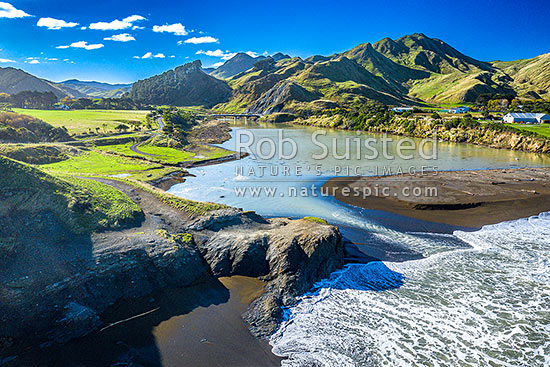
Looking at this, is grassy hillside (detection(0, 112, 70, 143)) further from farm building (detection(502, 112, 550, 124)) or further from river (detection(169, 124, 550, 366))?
farm building (detection(502, 112, 550, 124))

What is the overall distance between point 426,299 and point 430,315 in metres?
1.44

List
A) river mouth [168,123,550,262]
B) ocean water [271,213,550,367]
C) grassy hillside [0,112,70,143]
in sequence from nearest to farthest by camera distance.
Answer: ocean water [271,213,550,367] → river mouth [168,123,550,262] → grassy hillside [0,112,70,143]

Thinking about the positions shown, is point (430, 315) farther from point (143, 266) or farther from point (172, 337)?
point (143, 266)

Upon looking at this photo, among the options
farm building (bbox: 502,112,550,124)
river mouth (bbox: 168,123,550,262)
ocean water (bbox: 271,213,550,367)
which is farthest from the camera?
farm building (bbox: 502,112,550,124)

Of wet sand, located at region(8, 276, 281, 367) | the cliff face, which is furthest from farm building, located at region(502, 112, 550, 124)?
wet sand, located at region(8, 276, 281, 367)

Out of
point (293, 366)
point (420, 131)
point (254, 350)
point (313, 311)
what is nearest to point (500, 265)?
point (313, 311)

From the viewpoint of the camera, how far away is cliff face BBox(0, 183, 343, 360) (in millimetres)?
14102

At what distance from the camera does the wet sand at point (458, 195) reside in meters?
30.5

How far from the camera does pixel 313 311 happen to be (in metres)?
16.2

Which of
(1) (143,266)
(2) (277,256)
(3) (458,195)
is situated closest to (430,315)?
(2) (277,256)

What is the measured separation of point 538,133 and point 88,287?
99022 millimetres

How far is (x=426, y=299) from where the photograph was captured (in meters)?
17.4

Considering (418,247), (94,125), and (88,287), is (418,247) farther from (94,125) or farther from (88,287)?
(94,125)

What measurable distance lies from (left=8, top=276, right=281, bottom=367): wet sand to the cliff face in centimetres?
70
